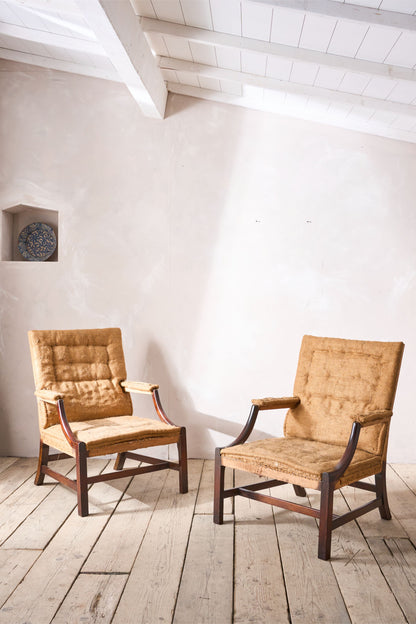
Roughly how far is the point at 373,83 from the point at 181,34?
122 centimetres

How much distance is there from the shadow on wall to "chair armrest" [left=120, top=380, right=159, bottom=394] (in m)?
0.53

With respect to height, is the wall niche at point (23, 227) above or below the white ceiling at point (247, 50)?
below

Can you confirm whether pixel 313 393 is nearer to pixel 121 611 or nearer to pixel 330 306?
pixel 330 306

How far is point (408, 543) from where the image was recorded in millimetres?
2820

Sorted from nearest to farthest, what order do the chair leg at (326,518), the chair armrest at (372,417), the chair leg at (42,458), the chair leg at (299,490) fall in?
1. the chair leg at (326,518)
2. the chair armrest at (372,417)
3. the chair leg at (299,490)
4. the chair leg at (42,458)

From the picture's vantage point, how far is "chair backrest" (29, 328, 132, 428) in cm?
368

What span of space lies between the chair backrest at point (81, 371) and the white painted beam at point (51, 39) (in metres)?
1.98

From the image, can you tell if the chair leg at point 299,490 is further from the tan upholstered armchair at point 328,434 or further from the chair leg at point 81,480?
the chair leg at point 81,480

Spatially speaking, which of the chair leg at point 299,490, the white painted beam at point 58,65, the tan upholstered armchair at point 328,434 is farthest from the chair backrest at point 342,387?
the white painted beam at point 58,65

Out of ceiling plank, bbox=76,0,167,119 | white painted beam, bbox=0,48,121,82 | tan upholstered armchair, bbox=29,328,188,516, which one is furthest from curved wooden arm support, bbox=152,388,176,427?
white painted beam, bbox=0,48,121,82

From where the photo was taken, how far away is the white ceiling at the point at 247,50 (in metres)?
2.85

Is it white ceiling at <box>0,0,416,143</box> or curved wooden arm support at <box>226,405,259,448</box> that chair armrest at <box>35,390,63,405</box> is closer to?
curved wooden arm support at <box>226,405,259,448</box>

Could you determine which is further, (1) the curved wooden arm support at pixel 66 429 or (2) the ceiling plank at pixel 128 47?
(1) the curved wooden arm support at pixel 66 429

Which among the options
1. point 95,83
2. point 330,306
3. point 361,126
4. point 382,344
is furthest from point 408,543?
point 95,83
